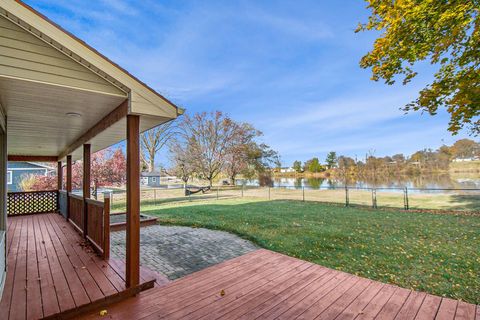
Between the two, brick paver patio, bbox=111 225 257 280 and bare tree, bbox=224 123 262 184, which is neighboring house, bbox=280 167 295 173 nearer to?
bare tree, bbox=224 123 262 184

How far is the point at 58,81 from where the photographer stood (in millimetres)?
2256

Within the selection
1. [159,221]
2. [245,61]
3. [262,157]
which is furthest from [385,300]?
[262,157]

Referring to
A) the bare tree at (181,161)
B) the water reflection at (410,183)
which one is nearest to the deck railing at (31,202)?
the water reflection at (410,183)

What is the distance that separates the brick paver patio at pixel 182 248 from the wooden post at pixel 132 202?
2.48 ft

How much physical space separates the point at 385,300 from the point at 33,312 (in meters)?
3.58

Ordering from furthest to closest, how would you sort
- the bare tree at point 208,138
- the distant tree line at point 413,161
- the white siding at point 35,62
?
the distant tree line at point 413,161 → the bare tree at point 208,138 → the white siding at point 35,62

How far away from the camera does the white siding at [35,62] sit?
1990 millimetres

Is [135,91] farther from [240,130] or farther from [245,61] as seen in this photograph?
[240,130]

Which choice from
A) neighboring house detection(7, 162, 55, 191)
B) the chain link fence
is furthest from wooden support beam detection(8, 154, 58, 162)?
neighboring house detection(7, 162, 55, 191)

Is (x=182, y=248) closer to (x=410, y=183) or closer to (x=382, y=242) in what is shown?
(x=382, y=242)

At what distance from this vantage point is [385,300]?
2.50 metres

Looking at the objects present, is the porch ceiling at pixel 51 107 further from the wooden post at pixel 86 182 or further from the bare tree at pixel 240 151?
the bare tree at pixel 240 151

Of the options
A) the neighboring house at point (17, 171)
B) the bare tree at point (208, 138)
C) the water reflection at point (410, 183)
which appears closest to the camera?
the neighboring house at point (17, 171)

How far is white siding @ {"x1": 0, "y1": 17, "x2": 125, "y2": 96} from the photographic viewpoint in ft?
6.53
